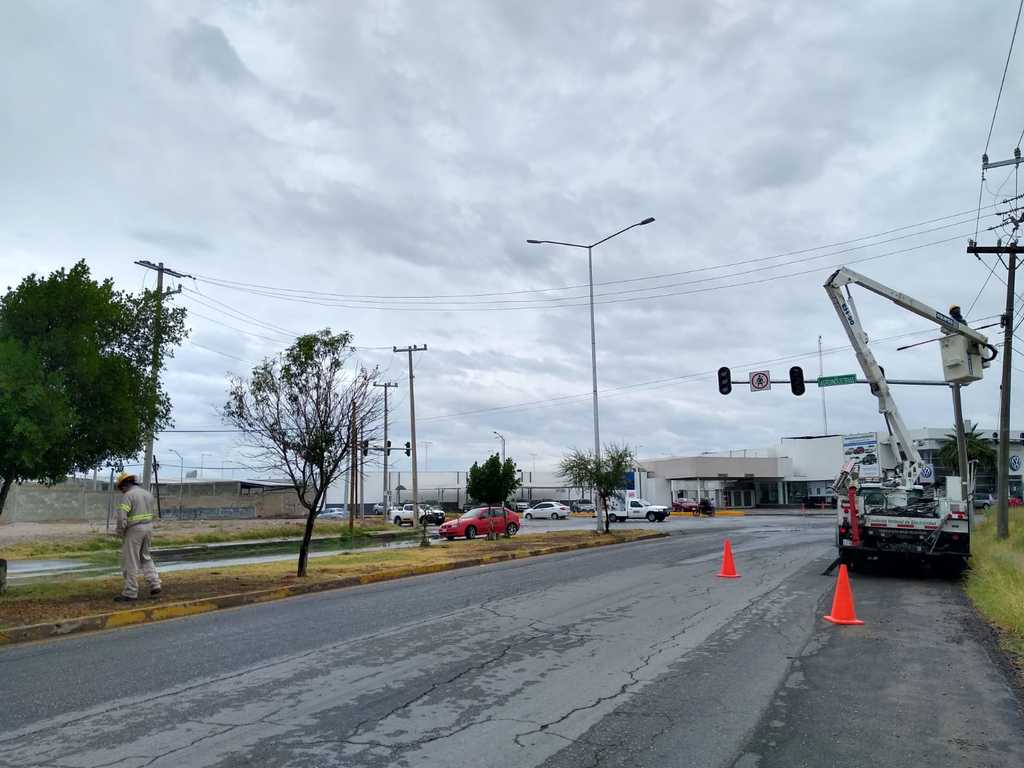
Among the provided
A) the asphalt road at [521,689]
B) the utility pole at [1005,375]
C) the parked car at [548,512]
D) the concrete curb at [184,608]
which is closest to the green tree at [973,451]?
the parked car at [548,512]

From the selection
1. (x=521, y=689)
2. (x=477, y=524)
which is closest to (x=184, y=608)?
(x=521, y=689)

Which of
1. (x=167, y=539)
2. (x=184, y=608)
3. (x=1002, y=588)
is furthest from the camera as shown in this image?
(x=167, y=539)

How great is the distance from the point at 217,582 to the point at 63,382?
491cm

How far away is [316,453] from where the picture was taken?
1608cm

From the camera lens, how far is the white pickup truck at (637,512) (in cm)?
5300

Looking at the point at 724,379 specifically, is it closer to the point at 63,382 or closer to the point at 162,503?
the point at 63,382

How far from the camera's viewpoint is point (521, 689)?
6879mm

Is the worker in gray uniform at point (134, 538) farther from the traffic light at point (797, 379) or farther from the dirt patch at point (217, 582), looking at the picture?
the traffic light at point (797, 379)

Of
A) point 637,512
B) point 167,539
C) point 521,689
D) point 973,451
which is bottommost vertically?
point 637,512

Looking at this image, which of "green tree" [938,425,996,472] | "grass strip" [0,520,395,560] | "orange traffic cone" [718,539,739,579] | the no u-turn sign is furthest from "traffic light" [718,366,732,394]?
"green tree" [938,425,996,472]

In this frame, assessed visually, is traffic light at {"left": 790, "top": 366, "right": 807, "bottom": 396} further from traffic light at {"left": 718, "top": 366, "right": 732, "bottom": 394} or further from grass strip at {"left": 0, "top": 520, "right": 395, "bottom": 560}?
grass strip at {"left": 0, "top": 520, "right": 395, "bottom": 560}

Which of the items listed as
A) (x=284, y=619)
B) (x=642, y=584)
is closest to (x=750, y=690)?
(x=284, y=619)

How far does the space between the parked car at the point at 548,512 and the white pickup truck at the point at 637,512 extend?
21.5 feet

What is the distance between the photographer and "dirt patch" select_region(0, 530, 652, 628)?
1094cm
